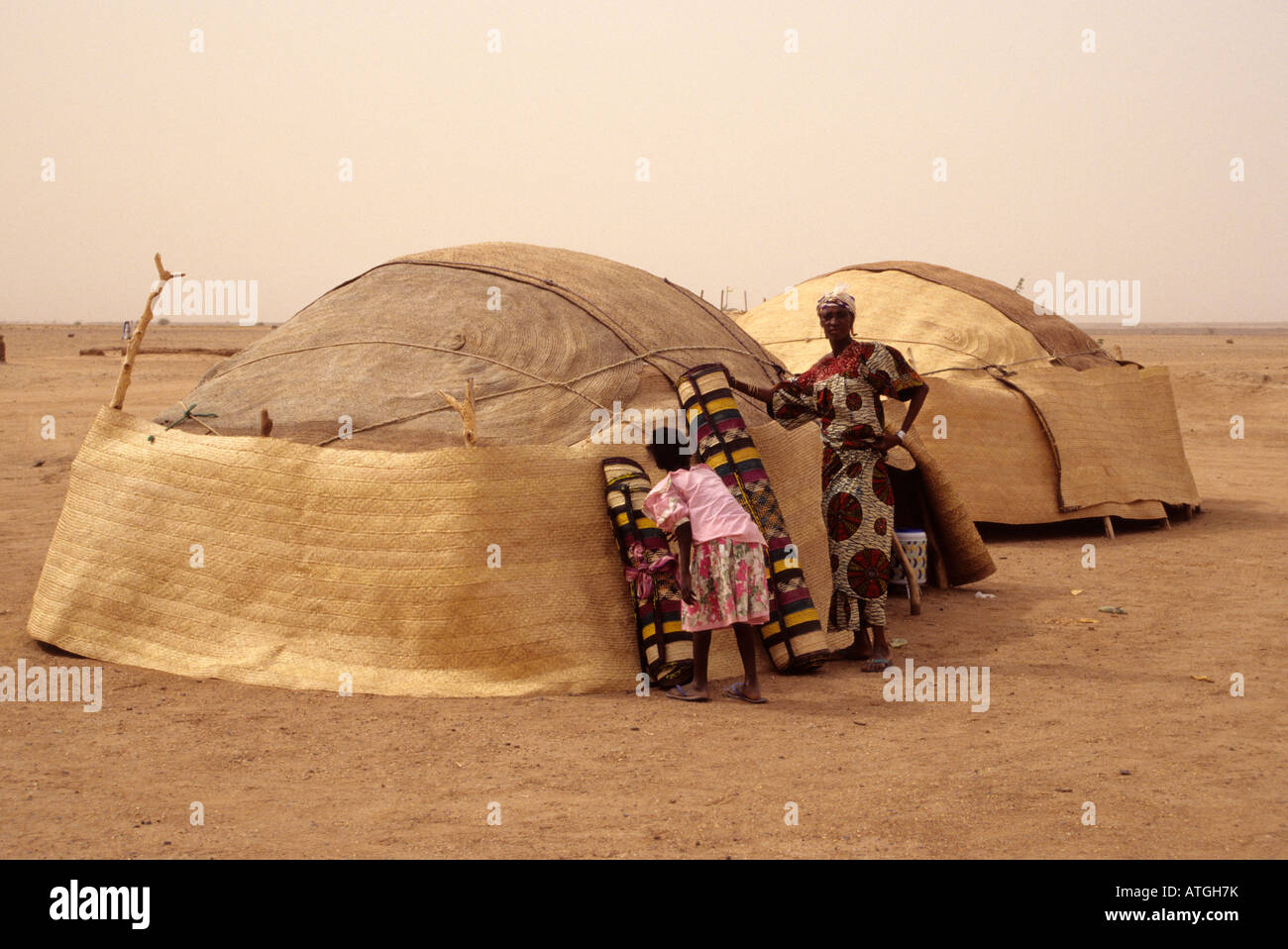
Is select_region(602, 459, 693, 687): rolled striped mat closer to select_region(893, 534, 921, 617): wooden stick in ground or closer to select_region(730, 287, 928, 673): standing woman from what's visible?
select_region(730, 287, 928, 673): standing woman

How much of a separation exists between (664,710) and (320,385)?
8.13ft

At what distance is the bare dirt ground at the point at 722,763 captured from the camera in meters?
3.32

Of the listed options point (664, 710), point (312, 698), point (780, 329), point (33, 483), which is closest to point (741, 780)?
point (664, 710)

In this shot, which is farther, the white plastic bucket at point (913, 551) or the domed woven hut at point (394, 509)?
the white plastic bucket at point (913, 551)

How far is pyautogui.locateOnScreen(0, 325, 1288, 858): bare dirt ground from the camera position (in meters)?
3.32

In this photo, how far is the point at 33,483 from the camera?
1060 cm

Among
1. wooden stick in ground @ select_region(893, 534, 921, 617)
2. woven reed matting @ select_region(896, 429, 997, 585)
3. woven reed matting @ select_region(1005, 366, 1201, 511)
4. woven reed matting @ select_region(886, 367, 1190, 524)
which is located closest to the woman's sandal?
wooden stick in ground @ select_region(893, 534, 921, 617)

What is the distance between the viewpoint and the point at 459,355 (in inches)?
232

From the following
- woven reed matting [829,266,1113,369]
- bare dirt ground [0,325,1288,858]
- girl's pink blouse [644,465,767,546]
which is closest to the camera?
bare dirt ground [0,325,1288,858]

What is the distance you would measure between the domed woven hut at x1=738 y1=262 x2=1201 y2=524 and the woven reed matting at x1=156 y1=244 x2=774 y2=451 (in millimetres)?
2434

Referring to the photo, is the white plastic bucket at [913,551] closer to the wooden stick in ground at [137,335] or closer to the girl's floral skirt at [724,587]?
the girl's floral skirt at [724,587]

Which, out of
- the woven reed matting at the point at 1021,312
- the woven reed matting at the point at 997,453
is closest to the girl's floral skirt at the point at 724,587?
the woven reed matting at the point at 997,453

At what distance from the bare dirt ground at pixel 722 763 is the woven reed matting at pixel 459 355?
137 cm

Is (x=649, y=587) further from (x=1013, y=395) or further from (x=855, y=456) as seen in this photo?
(x=1013, y=395)
